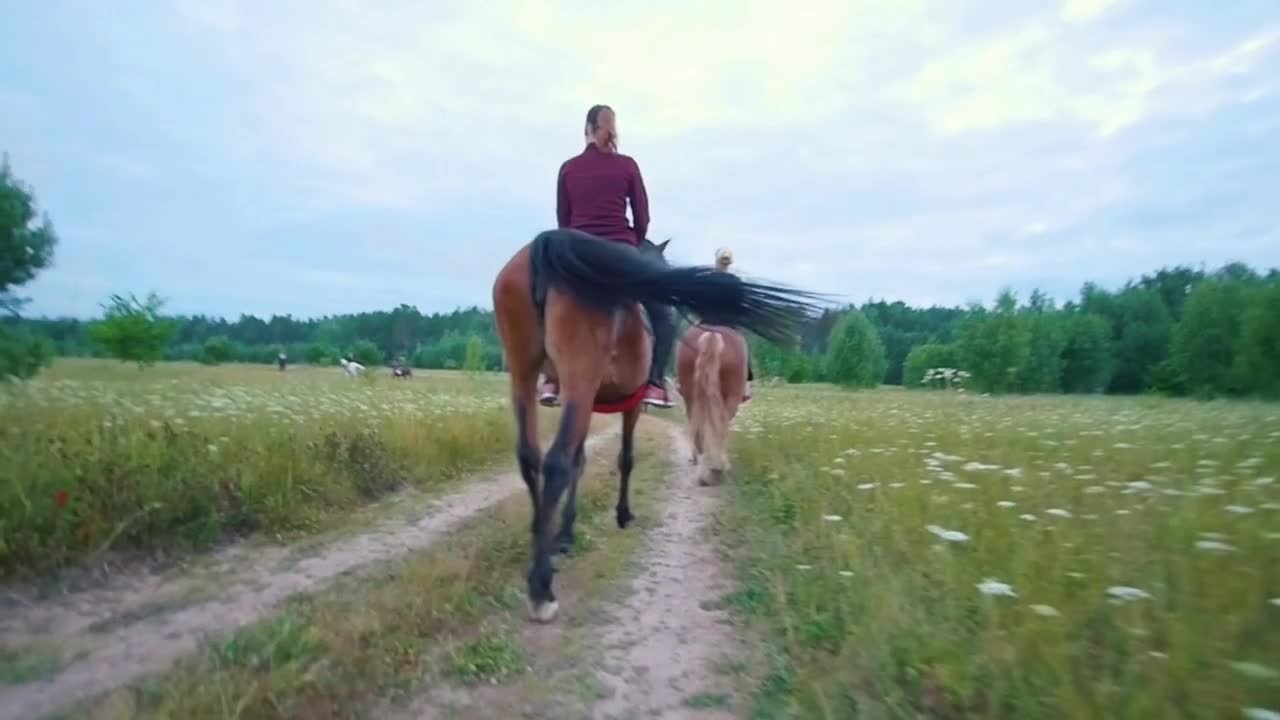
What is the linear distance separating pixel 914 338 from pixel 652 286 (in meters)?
46.4

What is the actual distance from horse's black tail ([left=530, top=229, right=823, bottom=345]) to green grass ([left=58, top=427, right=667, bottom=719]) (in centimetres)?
174

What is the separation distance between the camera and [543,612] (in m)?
3.91

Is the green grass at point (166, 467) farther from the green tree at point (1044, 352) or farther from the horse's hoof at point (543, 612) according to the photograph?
the green tree at point (1044, 352)

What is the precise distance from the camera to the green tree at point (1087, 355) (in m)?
58.5

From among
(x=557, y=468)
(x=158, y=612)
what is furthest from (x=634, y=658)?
(x=158, y=612)

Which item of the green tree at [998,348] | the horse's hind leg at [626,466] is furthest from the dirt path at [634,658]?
the green tree at [998,348]

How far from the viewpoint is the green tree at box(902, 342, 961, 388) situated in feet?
166

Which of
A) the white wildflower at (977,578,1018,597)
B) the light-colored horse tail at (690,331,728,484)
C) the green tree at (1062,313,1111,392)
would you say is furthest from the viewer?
the green tree at (1062,313,1111,392)

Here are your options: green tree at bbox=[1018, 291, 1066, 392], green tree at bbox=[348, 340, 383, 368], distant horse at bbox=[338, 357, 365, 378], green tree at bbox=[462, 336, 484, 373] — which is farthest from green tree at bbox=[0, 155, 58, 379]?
green tree at bbox=[348, 340, 383, 368]

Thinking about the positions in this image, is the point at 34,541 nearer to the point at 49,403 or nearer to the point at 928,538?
the point at 49,403

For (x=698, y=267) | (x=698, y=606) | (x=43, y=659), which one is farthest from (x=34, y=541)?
(x=698, y=267)

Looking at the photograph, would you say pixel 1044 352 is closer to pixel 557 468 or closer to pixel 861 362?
pixel 861 362

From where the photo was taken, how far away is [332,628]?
338 cm

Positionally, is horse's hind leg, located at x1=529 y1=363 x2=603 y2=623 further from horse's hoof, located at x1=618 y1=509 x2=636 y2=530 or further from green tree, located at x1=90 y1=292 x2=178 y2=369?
green tree, located at x1=90 y1=292 x2=178 y2=369
